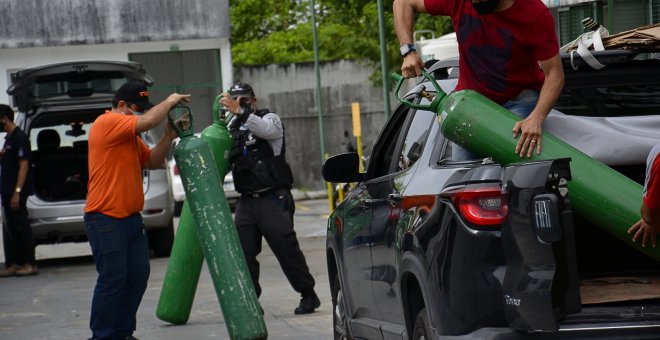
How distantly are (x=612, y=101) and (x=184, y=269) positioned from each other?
5.14 meters

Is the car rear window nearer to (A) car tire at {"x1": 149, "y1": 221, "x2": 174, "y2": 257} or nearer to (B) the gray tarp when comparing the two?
(A) car tire at {"x1": 149, "y1": 221, "x2": 174, "y2": 257}

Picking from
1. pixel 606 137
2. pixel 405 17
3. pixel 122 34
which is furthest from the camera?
pixel 122 34

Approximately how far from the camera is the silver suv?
16875mm

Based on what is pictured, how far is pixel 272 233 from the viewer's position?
1127 centimetres

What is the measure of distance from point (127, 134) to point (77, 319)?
301cm

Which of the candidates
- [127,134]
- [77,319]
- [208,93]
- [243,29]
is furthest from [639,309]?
[243,29]

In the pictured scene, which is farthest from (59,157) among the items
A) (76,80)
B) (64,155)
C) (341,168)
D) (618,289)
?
(618,289)

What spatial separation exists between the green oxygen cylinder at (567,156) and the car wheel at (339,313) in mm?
2577

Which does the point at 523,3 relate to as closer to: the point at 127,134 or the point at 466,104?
the point at 466,104

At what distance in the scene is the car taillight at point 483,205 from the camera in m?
5.05

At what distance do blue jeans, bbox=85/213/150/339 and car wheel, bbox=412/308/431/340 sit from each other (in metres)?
3.83

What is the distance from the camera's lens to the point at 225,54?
33.6m

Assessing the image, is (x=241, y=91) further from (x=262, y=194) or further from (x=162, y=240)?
(x=162, y=240)

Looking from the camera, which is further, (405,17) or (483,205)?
Answer: (405,17)
